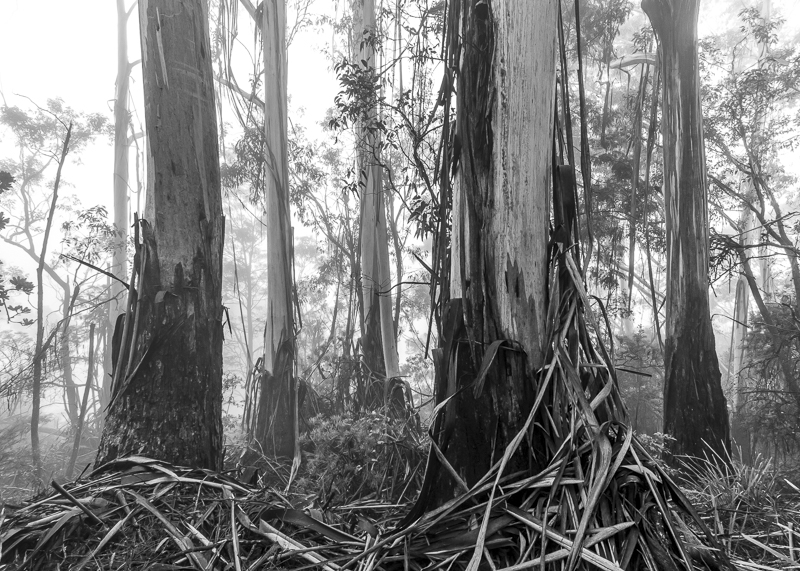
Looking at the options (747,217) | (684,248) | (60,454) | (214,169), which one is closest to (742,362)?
(747,217)

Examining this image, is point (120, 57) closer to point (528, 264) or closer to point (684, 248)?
point (684, 248)

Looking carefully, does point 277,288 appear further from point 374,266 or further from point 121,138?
point 121,138

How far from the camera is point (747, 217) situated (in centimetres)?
1191

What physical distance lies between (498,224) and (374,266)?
5084mm

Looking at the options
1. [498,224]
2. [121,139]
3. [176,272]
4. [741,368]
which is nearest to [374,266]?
[176,272]

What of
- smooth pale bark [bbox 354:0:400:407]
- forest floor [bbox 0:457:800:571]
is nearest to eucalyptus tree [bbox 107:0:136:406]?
smooth pale bark [bbox 354:0:400:407]

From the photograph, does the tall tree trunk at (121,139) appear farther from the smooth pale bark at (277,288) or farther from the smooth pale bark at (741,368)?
the smooth pale bark at (741,368)

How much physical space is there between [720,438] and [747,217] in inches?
363

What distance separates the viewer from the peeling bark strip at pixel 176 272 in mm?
1893

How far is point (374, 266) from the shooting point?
251 inches

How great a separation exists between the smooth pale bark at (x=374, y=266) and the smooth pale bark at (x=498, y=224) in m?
3.80

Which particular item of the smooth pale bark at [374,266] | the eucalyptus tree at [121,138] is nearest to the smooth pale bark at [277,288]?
the smooth pale bark at [374,266]

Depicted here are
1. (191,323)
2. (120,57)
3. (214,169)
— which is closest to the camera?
(191,323)

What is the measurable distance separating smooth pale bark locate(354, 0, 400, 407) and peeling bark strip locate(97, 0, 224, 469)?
2806mm
